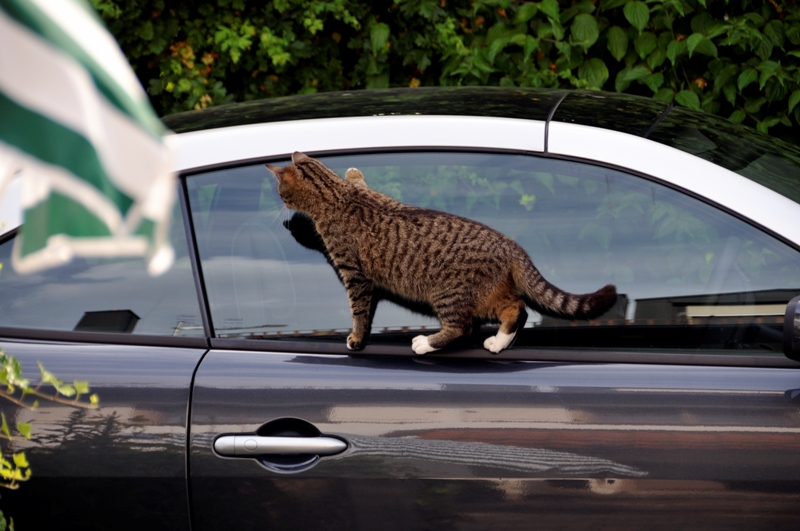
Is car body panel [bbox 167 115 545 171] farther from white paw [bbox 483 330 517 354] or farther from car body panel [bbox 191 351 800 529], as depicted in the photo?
car body panel [bbox 191 351 800 529]

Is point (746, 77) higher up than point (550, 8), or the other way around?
point (550, 8)

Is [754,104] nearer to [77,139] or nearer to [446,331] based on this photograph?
[446,331]

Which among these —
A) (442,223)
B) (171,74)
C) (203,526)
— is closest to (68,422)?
(203,526)

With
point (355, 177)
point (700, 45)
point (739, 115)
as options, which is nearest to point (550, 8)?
point (700, 45)

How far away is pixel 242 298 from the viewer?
220 centimetres

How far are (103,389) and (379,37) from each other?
134 inches

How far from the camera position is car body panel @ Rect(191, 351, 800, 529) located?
196 centimetres

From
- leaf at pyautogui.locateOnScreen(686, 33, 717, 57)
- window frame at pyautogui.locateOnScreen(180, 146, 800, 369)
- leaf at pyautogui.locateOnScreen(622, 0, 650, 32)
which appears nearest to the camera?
window frame at pyautogui.locateOnScreen(180, 146, 800, 369)

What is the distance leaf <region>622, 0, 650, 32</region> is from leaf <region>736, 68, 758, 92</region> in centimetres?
64

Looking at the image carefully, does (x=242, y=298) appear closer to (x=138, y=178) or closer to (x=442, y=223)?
(x=442, y=223)

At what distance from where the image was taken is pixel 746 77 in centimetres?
479

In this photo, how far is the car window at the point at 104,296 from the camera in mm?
2189

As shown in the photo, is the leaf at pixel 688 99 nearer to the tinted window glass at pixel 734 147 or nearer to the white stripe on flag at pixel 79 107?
the tinted window glass at pixel 734 147

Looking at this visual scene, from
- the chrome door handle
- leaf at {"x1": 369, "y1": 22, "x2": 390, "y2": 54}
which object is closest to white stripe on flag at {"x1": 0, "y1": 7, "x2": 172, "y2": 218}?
the chrome door handle
